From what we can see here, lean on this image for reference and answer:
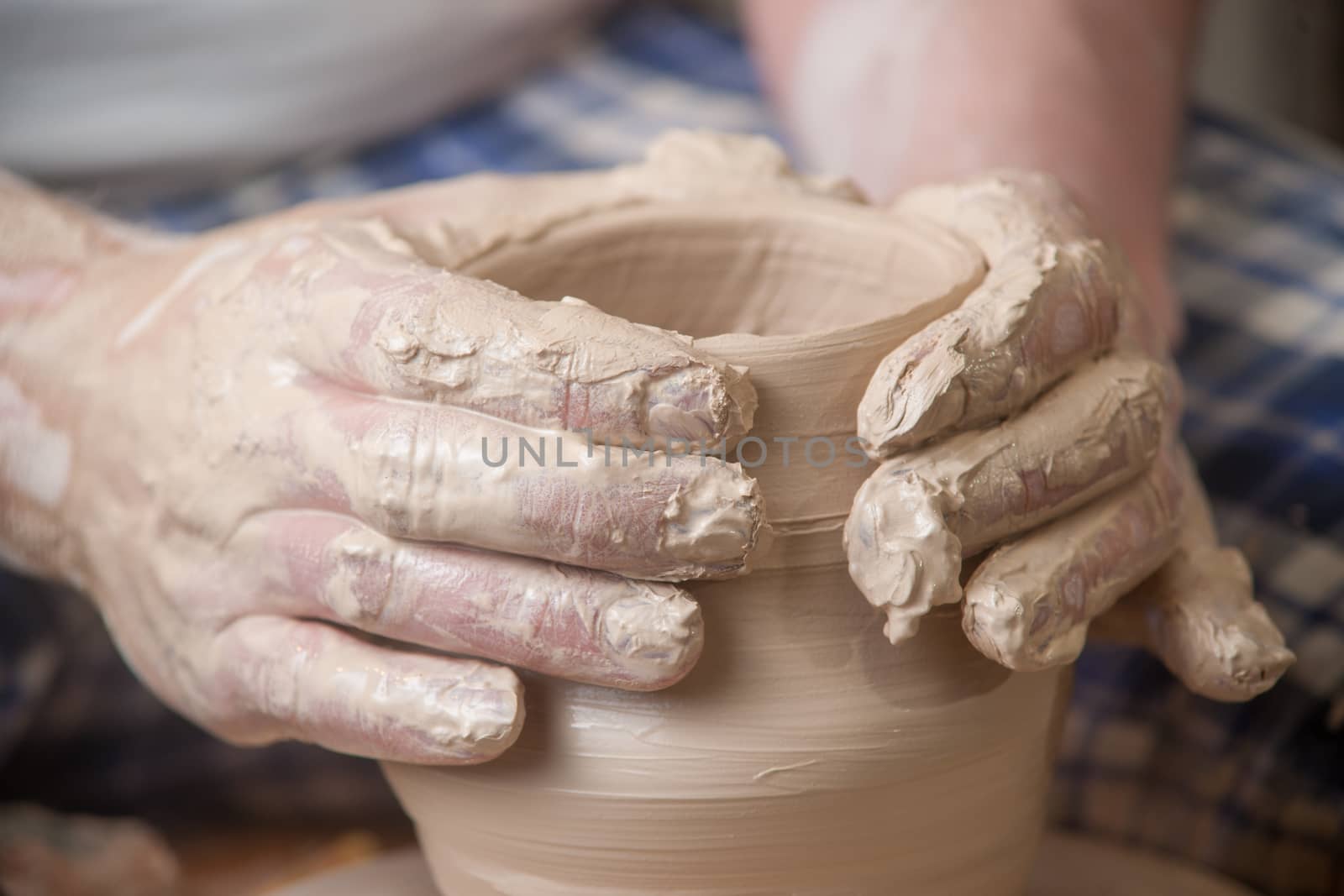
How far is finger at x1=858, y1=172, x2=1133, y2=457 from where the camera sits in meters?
0.72

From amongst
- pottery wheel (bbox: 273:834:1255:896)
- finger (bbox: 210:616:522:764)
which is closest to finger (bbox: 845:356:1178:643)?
finger (bbox: 210:616:522:764)

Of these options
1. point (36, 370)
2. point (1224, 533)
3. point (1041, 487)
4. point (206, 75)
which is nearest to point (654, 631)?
point (1041, 487)

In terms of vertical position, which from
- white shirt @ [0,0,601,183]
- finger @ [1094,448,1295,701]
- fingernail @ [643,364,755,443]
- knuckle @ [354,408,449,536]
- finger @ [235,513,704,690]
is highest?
fingernail @ [643,364,755,443]

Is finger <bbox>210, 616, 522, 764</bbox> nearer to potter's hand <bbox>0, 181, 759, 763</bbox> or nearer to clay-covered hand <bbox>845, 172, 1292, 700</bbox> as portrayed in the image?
potter's hand <bbox>0, 181, 759, 763</bbox>

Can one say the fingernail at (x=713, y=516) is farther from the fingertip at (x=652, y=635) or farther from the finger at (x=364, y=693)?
the finger at (x=364, y=693)

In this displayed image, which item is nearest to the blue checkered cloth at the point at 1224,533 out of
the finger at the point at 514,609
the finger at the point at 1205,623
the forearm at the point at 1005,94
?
the forearm at the point at 1005,94

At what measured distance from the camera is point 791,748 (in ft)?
2.50

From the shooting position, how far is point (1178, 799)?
4.65 feet

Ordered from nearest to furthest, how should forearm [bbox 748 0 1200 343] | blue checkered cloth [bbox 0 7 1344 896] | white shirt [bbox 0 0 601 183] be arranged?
blue checkered cloth [bbox 0 7 1344 896] → forearm [bbox 748 0 1200 343] → white shirt [bbox 0 0 601 183]

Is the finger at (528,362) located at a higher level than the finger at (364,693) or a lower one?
higher

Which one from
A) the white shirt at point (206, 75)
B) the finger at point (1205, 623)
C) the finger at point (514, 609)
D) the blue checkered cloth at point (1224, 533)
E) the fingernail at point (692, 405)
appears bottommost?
the blue checkered cloth at point (1224, 533)

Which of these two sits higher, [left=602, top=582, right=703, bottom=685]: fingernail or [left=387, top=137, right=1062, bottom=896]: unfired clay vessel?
[left=602, top=582, right=703, bottom=685]: fingernail

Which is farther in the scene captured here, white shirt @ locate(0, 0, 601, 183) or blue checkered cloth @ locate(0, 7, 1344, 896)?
white shirt @ locate(0, 0, 601, 183)

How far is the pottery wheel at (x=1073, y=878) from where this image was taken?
3.25ft
